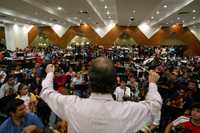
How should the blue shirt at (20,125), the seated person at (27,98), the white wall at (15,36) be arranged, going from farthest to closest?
the white wall at (15,36)
the seated person at (27,98)
the blue shirt at (20,125)

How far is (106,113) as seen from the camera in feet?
5.37

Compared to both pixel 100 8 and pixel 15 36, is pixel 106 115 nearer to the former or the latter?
pixel 100 8

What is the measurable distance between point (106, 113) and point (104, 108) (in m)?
0.03

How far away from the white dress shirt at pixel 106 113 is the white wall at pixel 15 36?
92.6ft

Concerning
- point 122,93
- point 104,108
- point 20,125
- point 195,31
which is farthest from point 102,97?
point 195,31

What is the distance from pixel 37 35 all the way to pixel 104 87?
36.2 m

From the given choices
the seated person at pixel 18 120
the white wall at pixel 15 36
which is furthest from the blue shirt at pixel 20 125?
the white wall at pixel 15 36

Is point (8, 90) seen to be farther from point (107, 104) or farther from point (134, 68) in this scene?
point (107, 104)

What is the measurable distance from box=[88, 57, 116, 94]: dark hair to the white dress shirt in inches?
1.6

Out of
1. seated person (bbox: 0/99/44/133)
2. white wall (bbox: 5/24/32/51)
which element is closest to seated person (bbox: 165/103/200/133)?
seated person (bbox: 0/99/44/133)

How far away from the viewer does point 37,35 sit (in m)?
36.8

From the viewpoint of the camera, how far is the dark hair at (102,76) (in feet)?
5.48

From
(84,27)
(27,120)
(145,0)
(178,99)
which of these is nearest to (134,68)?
(145,0)

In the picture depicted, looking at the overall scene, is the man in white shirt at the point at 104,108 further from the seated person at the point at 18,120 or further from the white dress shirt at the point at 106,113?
the seated person at the point at 18,120
